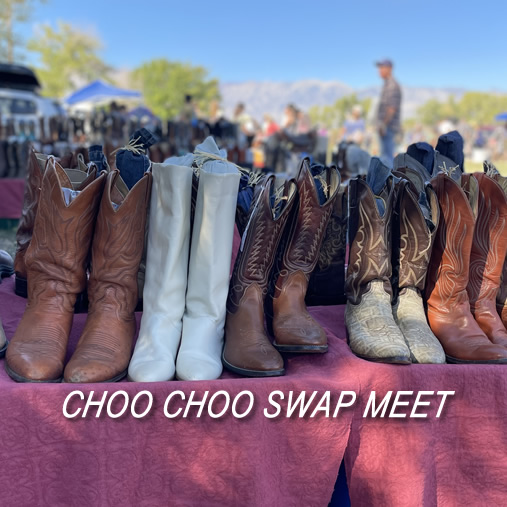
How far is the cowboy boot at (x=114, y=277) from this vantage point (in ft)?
4.33

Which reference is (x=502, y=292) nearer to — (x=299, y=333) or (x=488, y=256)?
(x=488, y=256)

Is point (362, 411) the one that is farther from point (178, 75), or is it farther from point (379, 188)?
point (178, 75)

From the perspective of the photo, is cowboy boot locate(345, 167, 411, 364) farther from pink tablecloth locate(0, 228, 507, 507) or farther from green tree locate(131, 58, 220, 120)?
green tree locate(131, 58, 220, 120)

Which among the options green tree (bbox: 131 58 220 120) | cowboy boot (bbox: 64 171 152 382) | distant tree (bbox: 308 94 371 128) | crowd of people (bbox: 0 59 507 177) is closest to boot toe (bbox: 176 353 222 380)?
cowboy boot (bbox: 64 171 152 382)

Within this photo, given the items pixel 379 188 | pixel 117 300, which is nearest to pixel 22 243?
pixel 117 300

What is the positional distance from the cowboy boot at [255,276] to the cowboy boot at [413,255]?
374mm

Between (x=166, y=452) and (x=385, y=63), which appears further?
(x=385, y=63)

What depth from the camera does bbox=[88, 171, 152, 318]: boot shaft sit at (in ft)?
4.46

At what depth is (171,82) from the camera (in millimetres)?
60344

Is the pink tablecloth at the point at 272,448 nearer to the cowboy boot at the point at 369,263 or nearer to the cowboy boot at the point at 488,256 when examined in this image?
the cowboy boot at the point at 369,263

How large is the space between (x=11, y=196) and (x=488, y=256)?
510 cm

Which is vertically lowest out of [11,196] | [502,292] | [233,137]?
[11,196]

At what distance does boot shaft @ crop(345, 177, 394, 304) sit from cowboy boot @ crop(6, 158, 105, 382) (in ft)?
2.64

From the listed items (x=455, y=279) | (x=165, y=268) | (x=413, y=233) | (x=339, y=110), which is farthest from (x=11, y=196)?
(x=339, y=110)
